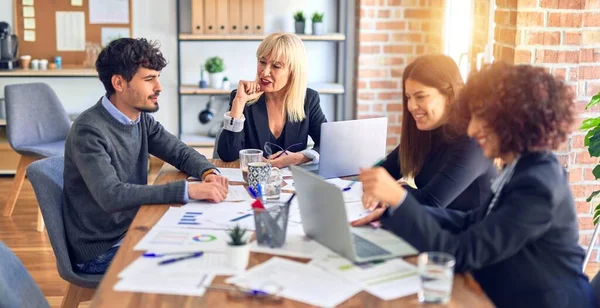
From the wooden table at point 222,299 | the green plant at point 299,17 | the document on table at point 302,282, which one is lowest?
the wooden table at point 222,299

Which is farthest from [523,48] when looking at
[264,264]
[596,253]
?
[264,264]

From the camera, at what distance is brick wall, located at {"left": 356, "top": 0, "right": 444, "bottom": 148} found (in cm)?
546

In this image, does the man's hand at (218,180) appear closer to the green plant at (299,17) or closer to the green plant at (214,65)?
the green plant at (214,65)

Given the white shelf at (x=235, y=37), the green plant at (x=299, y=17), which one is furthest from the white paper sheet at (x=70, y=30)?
the green plant at (x=299, y=17)

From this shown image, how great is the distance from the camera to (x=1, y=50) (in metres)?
5.69

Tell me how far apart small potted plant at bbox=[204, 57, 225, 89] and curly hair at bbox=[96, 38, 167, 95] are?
9.40ft

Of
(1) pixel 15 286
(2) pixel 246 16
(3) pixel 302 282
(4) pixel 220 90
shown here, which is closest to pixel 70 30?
(4) pixel 220 90

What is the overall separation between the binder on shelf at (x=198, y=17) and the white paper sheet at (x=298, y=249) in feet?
12.4

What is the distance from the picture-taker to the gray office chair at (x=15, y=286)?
1844 mm

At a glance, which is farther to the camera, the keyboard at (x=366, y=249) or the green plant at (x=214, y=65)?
the green plant at (x=214, y=65)

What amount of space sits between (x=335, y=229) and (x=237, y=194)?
0.76 metres

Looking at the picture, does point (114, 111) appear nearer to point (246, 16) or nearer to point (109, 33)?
point (246, 16)

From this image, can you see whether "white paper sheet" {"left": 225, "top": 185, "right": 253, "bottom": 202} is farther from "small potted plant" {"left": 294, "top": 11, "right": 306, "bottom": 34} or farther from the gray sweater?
"small potted plant" {"left": 294, "top": 11, "right": 306, "bottom": 34}

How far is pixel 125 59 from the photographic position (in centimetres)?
281
